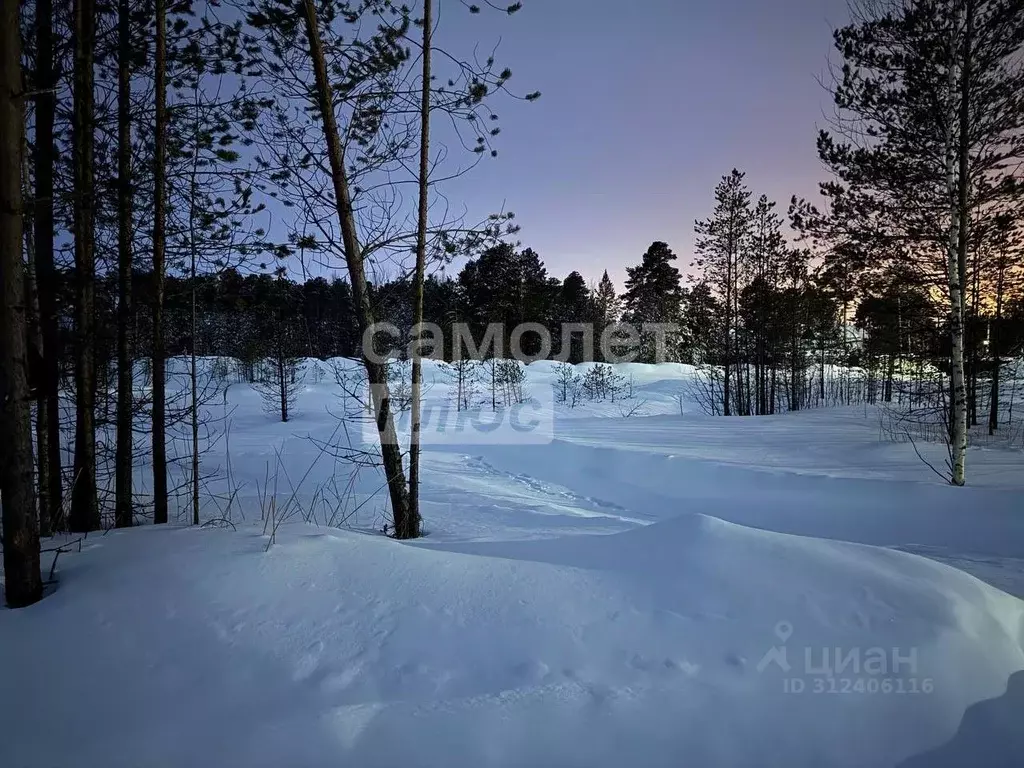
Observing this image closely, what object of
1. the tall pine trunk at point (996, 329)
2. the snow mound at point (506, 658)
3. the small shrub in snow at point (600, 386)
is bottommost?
the snow mound at point (506, 658)

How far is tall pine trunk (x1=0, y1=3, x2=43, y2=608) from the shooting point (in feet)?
7.37

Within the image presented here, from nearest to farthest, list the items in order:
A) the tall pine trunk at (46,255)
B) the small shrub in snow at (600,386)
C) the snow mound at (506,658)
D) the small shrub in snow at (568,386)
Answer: the snow mound at (506,658) < the tall pine trunk at (46,255) < the small shrub in snow at (568,386) < the small shrub in snow at (600,386)

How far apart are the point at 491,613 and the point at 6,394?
2670 mm

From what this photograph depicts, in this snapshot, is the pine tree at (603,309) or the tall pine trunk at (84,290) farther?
the pine tree at (603,309)

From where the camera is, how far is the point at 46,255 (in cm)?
468

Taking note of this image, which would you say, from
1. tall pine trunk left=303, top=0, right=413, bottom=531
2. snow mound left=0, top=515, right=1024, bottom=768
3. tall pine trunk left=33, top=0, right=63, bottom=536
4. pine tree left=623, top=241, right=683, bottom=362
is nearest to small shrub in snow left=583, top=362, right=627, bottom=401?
pine tree left=623, top=241, right=683, bottom=362

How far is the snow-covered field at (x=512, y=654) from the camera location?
159 cm

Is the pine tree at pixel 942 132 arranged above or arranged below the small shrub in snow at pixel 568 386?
above

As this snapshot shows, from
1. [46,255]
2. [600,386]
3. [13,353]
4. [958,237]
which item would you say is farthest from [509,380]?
[13,353]

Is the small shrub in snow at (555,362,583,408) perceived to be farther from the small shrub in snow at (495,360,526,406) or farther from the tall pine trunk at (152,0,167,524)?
the tall pine trunk at (152,0,167,524)

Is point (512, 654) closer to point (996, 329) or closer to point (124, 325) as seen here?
point (124, 325)

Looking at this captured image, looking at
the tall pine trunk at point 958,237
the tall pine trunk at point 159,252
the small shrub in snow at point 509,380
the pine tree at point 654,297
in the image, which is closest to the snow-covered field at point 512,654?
the tall pine trunk at point 159,252

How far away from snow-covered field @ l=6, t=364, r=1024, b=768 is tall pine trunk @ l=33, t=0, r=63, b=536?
2483 millimetres

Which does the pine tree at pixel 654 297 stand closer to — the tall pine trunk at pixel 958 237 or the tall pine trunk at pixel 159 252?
the tall pine trunk at pixel 958 237
